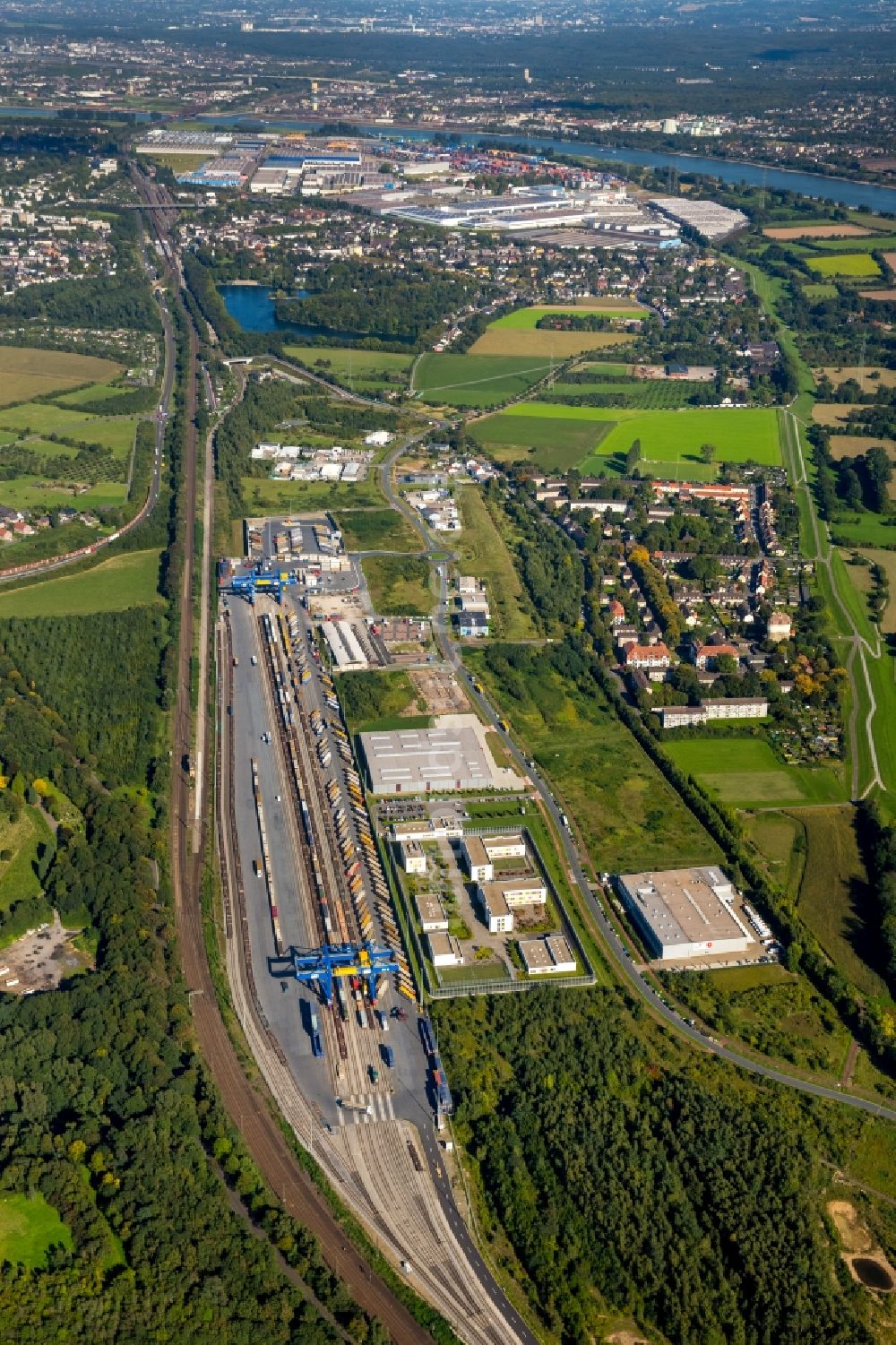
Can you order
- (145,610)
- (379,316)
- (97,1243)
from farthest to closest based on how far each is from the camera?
(379,316) → (145,610) → (97,1243)

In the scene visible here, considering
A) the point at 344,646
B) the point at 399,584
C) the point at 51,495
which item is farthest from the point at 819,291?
Result: the point at 344,646

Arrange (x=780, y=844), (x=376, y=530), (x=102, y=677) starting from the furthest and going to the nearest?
(x=376, y=530) → (x=102, y=677) → (x=780, y=844)

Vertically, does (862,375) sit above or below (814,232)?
below

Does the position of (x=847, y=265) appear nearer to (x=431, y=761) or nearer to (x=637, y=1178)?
(x=431, y=761)

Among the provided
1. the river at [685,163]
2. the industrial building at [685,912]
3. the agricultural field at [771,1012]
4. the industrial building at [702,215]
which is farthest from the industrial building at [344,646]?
the river at [685,163]

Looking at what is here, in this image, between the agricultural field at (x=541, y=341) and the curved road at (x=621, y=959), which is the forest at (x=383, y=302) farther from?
the curved road at (x=621, y=959)

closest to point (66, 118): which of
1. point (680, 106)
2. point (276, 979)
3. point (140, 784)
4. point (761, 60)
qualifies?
point (680, 106)

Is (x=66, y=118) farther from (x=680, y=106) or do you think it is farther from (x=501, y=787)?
(x=501, y=787)

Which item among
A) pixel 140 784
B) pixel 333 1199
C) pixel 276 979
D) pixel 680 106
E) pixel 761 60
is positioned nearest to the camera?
pixel 333 1199
